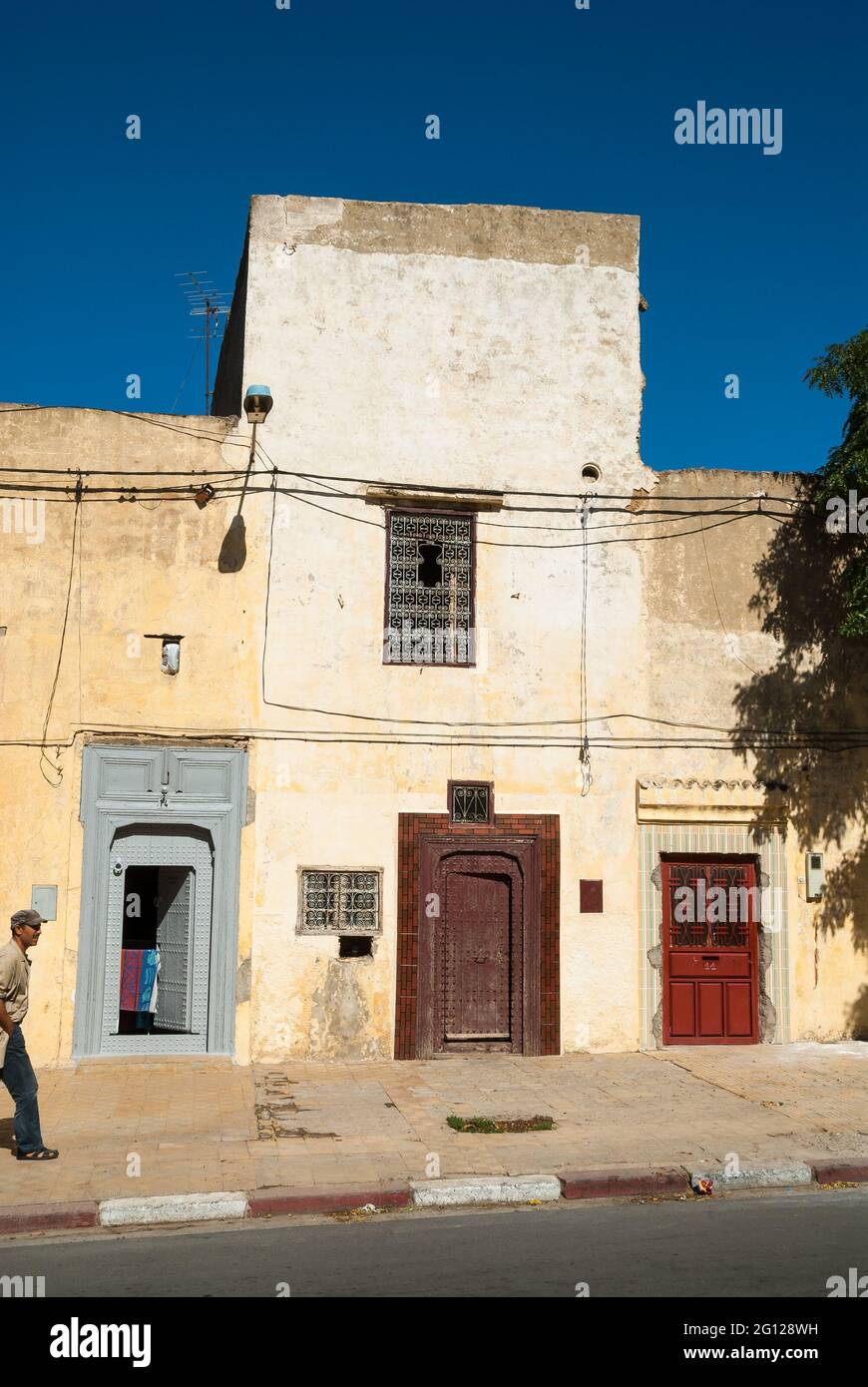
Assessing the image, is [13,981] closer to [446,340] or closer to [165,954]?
[165,954]

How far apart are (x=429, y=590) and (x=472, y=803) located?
2.43 m

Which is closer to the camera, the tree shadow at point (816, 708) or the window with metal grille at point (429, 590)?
the window with metal grille at point (429, 590)

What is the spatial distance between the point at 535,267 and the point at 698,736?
5.73m

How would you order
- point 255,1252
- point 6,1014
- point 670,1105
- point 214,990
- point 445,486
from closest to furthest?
point 255,1252
point 6,1014
point 670,1105
point 214,990
point 445,486

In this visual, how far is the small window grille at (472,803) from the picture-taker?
13.9 metres

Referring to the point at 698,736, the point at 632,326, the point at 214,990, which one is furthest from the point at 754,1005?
→ the point at 632,326

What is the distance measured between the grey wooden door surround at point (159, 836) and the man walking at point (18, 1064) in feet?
12.5

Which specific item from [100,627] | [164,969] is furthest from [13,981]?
[100,627]

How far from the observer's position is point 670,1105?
36.3 feet

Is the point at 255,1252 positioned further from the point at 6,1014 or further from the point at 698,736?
the point at 698,736

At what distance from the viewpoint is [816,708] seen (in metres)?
14.8

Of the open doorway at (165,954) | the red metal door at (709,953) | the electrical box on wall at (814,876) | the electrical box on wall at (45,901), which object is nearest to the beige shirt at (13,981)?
the electrical box on wall at (45,901)

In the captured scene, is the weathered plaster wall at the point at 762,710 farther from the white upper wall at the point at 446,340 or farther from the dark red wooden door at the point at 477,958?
the dark red wooden door at the point at 477,958

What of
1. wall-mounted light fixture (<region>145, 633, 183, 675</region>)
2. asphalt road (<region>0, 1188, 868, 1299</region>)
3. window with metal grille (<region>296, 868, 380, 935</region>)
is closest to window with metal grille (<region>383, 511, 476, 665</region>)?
wall-mounted light fixture (<region>145, 633, 183, 675</region>)
